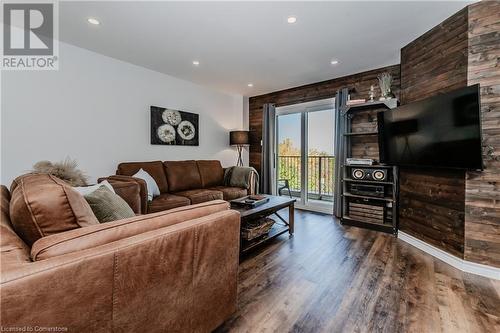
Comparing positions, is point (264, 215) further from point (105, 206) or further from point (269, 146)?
point (269, 146)

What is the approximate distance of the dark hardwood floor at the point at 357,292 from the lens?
149 cm

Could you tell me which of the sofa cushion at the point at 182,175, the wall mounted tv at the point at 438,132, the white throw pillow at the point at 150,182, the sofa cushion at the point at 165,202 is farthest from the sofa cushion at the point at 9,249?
the wall mounted tv at the point at 438,132

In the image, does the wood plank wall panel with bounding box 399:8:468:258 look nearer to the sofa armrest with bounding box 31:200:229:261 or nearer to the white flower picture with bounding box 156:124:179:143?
the sofa armrest with bounding box 31:200:229:261

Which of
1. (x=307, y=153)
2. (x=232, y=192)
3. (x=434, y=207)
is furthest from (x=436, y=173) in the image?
(x=232, y=192)

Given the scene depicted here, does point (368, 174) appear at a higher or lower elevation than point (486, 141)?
lower

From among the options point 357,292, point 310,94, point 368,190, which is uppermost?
point 310,94

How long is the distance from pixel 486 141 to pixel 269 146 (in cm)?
328

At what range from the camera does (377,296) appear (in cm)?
177

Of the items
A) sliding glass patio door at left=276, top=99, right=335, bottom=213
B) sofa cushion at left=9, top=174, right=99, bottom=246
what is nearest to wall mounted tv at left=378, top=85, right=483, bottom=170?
sliding glass patio door at left=276, top=99, right=335, bottom=213

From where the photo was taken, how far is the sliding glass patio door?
439 cm

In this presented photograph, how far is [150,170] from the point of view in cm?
352

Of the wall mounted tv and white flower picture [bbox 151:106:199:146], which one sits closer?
the wall mounted tv

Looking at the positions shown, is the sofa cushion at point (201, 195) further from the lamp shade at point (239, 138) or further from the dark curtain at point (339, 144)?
the dark curtain at point (339, 144)

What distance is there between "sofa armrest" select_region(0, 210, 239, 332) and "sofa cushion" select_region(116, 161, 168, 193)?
2546 millimetres
